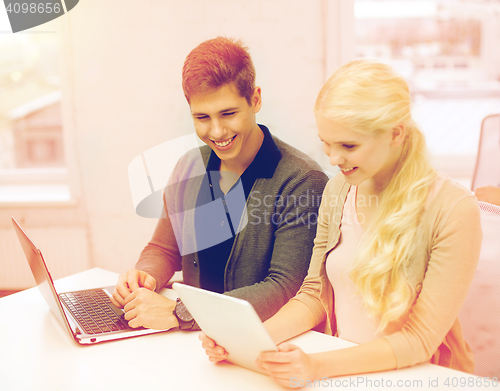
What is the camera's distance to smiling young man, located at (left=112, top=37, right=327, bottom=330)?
3.65 feet

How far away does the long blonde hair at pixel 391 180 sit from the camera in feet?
2.79

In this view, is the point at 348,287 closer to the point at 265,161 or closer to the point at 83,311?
the point at 265,161

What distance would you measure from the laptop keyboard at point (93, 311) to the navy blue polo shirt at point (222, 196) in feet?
1.08

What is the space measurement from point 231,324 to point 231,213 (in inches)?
24.0

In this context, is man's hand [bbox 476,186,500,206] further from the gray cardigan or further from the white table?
the white table

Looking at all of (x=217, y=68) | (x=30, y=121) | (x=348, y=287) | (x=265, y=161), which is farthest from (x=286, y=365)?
(x=30, y=121)

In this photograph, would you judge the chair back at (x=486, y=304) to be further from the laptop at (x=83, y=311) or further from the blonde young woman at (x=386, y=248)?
the laptop at (x=83, y=311)

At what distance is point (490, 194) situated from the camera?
5.29 ft

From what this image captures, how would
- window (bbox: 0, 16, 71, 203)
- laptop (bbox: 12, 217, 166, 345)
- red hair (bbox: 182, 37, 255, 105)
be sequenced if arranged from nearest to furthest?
laptop (bbox: 12, 217, 166, 345), red hair (bbox: 182, 37, 255, 105), window (bbox: 0, 16, 71, 203)

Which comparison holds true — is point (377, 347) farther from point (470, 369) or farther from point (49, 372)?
point (49, 372)

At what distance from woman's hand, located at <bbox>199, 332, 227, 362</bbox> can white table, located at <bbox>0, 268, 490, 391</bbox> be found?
0.02 m

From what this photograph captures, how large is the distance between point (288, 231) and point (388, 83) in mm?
478

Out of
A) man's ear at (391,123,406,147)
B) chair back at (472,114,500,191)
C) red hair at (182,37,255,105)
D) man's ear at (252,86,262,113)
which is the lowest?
chair back at (472,114,500,191)

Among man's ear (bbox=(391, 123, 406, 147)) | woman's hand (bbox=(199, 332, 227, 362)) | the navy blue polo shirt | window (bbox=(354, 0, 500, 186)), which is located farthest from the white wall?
woman's hand (bbox=(199, 332, 227, 362))
